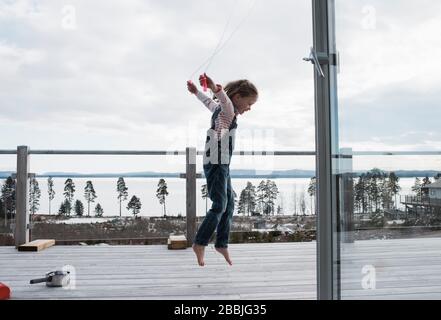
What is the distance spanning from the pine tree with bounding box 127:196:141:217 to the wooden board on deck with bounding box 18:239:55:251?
78 centimetres

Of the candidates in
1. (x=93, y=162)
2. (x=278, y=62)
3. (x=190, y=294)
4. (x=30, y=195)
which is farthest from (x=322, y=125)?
(x=30, y=195)

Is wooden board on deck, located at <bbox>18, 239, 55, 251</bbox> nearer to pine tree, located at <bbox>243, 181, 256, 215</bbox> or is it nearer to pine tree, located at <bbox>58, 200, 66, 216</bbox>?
pine tree, located at <bbox>58, 200, 66, 216</bbox>

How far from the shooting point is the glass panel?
4.21 ft

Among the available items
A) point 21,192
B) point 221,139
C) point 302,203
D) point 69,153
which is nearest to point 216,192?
point 221,139

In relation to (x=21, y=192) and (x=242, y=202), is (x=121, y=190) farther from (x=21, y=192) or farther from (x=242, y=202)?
(x=242, y=202)

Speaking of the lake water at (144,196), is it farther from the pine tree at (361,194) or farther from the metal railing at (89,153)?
the pine tree at (361,194)

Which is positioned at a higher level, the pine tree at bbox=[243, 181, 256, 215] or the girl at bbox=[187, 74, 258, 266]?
the girl at bbox=[187, 74, 258, 266]

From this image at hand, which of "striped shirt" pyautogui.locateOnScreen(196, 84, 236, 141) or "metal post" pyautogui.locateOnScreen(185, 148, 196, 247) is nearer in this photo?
"striped shirt" pyautogui.locateOnScreen(196, 84, 236, 141)

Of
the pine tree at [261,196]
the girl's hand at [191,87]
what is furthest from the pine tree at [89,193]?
the girl's hand at [191,87]

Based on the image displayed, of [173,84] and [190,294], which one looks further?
[173,84]

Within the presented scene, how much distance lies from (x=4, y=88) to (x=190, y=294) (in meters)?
2.42

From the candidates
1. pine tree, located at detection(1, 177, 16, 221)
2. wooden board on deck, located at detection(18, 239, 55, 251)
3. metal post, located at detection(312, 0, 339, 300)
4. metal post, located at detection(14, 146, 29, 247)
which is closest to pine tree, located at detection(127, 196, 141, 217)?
wooden board on deck, located at detection(18, 239, 55, 251)

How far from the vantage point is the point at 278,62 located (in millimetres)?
2984

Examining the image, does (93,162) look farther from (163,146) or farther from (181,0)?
(181,0)
